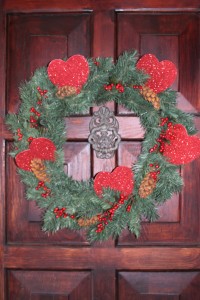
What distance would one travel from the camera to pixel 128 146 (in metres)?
1.37

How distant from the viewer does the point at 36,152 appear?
1.23 meters

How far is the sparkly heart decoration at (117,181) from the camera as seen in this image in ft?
4.04

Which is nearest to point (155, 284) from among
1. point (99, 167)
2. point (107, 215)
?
point (107, 215)

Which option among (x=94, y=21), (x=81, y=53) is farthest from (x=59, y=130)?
(x=94, y=21)

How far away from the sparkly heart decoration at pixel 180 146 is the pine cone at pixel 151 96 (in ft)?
0.29

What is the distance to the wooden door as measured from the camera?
53.5 inches

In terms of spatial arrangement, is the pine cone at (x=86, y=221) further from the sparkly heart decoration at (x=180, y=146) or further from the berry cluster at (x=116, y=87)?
the berry cluster at (x=116, y=87)

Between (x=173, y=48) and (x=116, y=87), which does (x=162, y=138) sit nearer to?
(x=116, y=87)

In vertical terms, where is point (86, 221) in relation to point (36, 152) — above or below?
below

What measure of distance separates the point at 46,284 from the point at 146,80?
0.75 meters

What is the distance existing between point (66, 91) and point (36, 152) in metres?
0.20

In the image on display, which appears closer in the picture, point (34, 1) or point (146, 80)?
point (146, 80)

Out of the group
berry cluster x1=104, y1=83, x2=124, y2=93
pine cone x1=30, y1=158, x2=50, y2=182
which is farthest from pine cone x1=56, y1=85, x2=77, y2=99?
pine cone x1=30, y1=158, x2=50, y2=182

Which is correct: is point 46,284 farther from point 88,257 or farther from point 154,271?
point 154,271
